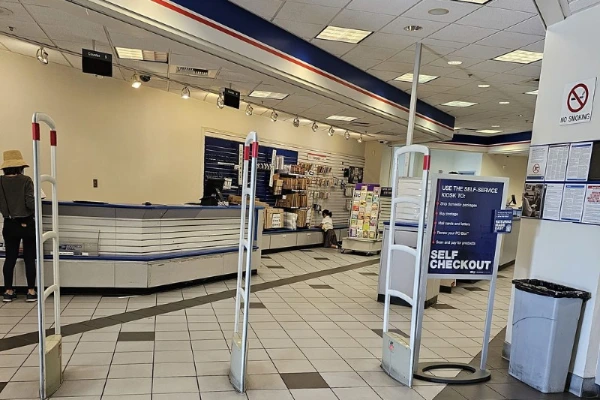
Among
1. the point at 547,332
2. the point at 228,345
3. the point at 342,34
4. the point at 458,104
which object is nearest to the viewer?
the point at 547,332

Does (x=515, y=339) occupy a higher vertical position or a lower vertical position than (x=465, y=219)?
lower

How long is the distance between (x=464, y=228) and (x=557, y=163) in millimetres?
1103

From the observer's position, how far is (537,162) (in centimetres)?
395

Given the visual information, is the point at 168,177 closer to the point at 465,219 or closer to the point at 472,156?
the point at 465,219

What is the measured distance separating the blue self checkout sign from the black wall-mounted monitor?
4.20 m

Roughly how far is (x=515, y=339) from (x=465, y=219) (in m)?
1.17

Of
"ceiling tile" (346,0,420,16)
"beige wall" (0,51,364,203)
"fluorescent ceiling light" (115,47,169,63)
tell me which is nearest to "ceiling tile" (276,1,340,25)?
"ceiling tile" (346,0,420,16)

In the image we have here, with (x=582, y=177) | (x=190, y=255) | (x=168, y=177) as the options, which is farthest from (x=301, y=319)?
(x=168, y=177)

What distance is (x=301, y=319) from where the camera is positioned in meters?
4.85

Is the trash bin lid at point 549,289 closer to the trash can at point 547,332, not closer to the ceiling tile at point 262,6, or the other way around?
the trash can at point 547,332

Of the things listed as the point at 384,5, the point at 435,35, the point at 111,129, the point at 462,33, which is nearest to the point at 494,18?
the point at 462,33

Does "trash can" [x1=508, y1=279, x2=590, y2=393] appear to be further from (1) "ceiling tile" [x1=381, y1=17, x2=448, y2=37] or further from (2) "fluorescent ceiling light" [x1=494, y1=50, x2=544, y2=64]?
(2) "fluorescent ceiling light" [x1=494, y1=50, x2=544, y2=64]

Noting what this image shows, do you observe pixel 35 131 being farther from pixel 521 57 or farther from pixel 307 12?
pixel 521 57

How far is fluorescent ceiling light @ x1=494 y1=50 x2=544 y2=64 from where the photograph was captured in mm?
5809
